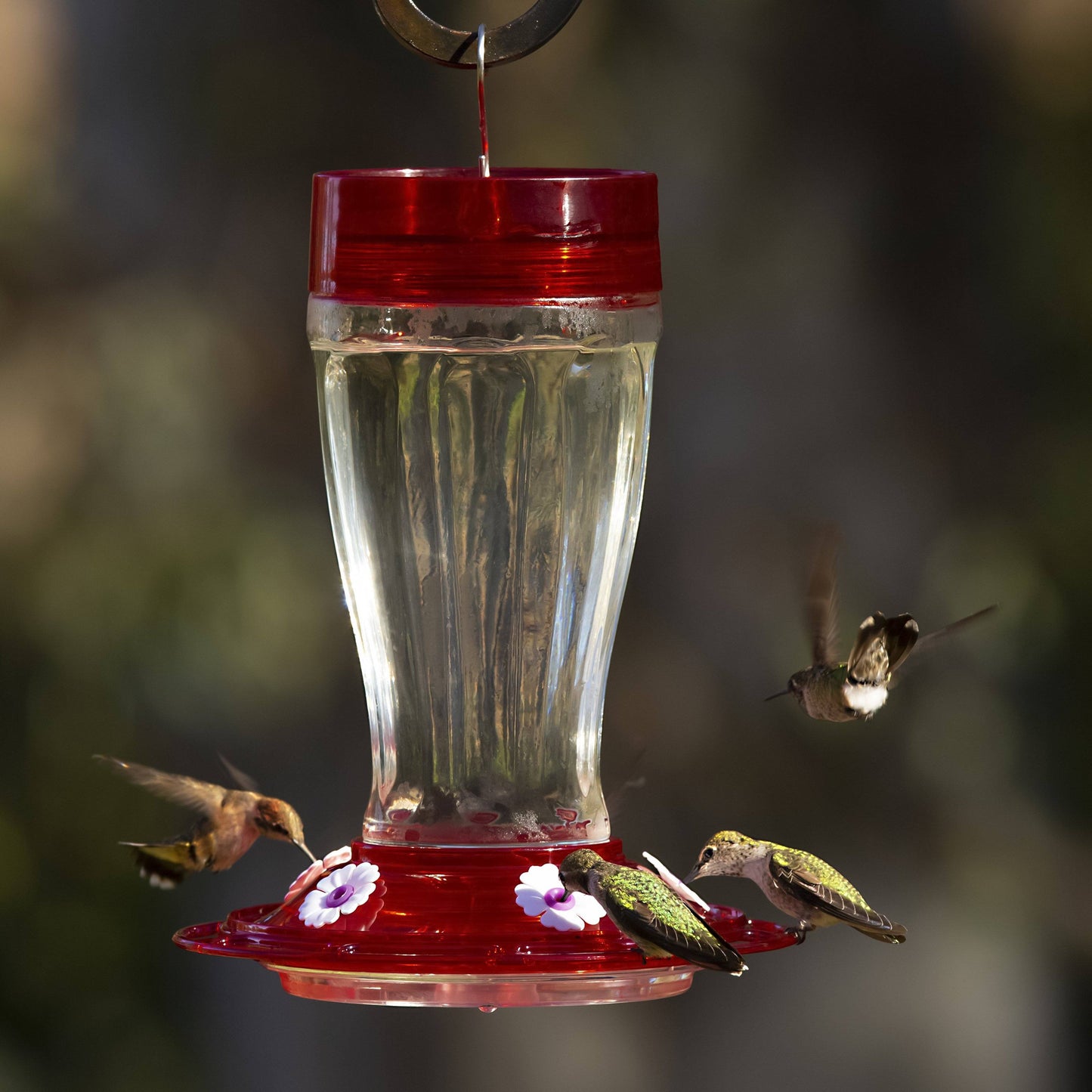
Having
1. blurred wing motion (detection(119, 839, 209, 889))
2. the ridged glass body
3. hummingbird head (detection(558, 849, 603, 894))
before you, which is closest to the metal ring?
the ridged glass body

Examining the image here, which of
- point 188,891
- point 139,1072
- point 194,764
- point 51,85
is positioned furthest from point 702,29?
point 139,1072

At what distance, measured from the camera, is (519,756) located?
189cm

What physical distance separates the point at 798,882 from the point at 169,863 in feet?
A: 3.05

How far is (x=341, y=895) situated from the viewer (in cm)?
172

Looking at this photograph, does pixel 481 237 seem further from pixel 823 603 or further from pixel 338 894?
pixel 823 603

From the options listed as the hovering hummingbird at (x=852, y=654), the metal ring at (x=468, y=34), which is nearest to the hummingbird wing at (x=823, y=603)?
the hovering hummingbird at (x=852, y=654)

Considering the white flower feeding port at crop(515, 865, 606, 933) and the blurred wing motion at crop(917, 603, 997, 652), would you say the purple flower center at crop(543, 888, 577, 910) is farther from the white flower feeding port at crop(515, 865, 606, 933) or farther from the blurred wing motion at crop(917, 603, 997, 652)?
the blurred wing motion at crop(917, 603, 997, 652)

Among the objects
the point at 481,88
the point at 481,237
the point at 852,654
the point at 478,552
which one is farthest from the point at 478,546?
the point at 852,654

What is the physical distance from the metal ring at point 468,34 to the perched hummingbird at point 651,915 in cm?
73

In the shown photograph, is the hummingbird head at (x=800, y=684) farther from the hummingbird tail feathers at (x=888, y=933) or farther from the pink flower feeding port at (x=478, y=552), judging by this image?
the hummingbird tail feathers at (x=888, y=933)

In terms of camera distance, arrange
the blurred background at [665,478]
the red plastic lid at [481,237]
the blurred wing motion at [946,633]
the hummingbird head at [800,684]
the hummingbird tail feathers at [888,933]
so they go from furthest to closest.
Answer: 1. the blurred background at [665,478]
2. the hummingbird head at [800,684]
3. the blurred wing motion at [946,633]
4. the hummingbird tail feathers at [888,933]
5. the red plastic lid at [481,237]

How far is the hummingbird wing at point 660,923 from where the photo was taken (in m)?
1.55

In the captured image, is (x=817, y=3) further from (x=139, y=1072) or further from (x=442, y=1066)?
(x=139, y=1072)

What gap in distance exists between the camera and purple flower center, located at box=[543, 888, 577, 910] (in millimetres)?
1651
